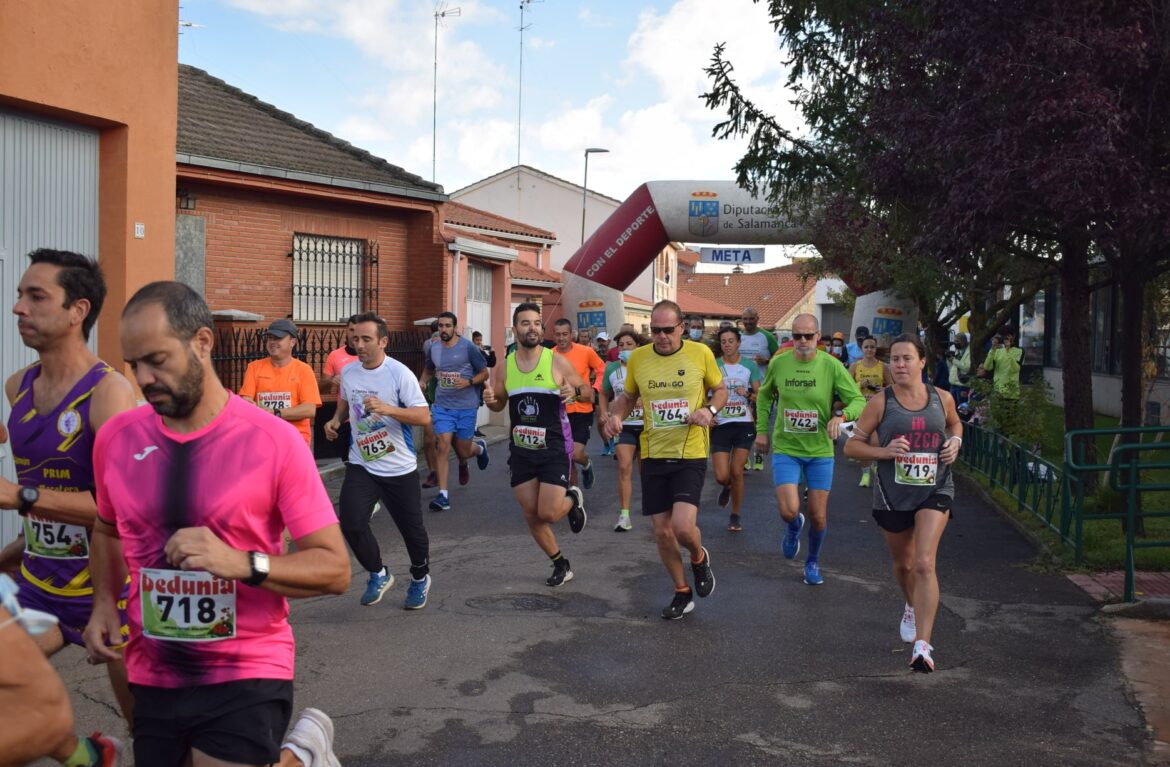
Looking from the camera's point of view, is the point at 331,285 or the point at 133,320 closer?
the point at 133,320

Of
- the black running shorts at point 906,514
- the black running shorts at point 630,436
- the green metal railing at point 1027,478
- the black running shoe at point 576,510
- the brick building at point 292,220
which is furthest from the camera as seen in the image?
the brick building at point 292,220

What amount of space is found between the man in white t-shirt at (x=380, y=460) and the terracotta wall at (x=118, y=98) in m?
3.27

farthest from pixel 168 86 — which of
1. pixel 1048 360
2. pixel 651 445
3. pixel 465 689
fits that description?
pixel 1048 360

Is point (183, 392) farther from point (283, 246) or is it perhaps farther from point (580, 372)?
point (283, 246)

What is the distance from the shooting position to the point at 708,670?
6.60 meters

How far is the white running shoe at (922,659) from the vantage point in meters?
6.50

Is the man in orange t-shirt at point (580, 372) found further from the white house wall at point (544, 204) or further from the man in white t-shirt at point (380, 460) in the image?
the white house wall at point (544, 204)

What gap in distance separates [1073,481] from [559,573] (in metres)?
4.34

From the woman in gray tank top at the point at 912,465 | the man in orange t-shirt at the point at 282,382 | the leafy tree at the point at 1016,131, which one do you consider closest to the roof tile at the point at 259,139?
the man in orange t-shirt at the point at 282,382

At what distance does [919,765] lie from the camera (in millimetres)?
5125

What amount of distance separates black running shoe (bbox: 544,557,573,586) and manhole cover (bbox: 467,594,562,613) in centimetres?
33

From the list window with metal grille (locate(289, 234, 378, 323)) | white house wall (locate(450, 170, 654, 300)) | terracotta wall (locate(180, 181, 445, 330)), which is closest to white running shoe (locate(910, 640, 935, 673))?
terracotta wall (locate(180, 181, 445, 330))

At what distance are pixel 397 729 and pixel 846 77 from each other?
1009 cm

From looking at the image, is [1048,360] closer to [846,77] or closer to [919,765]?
[846,77]
